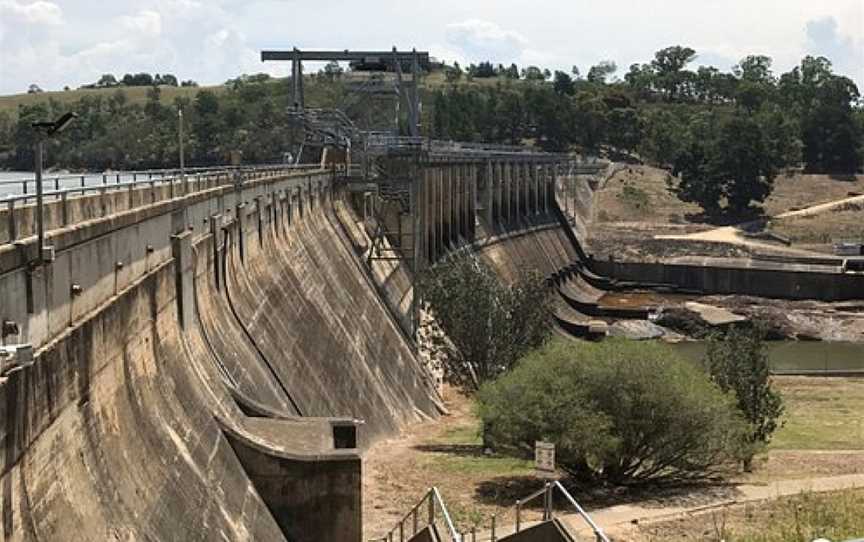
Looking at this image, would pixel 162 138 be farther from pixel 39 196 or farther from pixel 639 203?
pixel 39 196

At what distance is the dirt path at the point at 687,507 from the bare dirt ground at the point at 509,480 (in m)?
0.02

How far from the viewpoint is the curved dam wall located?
38.7 ft

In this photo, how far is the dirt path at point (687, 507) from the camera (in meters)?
20.6

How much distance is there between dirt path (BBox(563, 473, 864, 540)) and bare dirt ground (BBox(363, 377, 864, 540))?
2cm

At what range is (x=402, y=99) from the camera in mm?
60219

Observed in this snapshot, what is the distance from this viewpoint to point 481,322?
44.2 m

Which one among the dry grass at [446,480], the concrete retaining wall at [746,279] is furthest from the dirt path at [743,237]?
the dry grass at [446,480]

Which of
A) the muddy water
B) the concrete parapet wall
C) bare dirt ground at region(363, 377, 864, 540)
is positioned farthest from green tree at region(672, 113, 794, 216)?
the concrete parapet wall

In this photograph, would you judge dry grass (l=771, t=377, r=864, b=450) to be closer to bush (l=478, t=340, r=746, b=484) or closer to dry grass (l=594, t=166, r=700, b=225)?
bush (l=478, t=340, r=746, b=484)

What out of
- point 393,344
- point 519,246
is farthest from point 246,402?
point 519,246

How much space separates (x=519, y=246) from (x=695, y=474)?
176 ft

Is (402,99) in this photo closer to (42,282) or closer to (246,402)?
(246,402)

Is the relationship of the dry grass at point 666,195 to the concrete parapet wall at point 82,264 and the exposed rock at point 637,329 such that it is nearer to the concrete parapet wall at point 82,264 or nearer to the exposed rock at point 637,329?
the exposed rock at point 637,329

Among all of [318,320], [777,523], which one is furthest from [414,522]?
[318,320]
